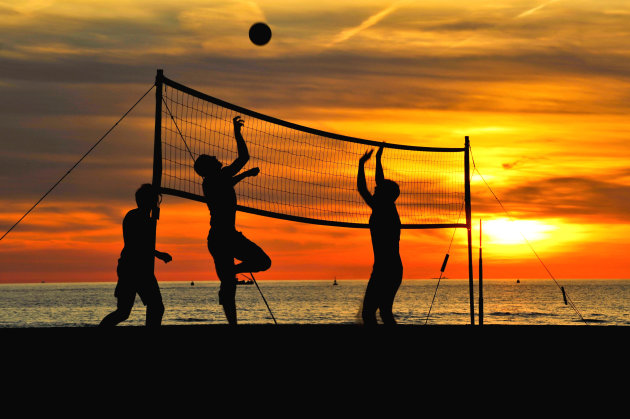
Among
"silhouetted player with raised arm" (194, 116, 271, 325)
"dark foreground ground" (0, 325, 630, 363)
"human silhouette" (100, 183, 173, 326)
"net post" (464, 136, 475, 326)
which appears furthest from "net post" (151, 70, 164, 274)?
"net post" (464, 136, 475, 326)

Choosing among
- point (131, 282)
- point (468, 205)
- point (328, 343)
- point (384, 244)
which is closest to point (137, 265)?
point (131, 282)

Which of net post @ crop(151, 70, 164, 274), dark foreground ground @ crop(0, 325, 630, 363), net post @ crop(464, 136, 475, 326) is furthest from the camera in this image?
net post @ crop(464, 136, 475, 326)

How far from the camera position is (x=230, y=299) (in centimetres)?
837

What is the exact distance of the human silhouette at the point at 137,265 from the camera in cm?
852

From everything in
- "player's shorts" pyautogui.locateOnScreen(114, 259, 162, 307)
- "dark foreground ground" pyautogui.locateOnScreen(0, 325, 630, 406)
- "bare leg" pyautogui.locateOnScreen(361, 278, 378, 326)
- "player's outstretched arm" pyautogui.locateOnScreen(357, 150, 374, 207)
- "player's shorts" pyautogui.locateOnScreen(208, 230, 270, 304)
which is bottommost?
"dark foreground ground" pyautogui.locateOnScreen(0, 325, 630, 406)

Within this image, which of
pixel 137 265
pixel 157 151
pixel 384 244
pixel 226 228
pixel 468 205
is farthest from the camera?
pixel 468 205

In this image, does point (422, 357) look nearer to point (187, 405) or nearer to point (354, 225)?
point (187, 405)

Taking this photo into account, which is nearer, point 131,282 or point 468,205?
point 131,282

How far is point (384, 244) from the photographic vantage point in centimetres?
845

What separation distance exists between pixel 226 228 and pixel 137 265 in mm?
1120

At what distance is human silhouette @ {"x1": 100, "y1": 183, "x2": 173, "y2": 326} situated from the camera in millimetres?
8523

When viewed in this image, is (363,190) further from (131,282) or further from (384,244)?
(131,282)

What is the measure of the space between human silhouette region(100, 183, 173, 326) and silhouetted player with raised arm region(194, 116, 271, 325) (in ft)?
2.60

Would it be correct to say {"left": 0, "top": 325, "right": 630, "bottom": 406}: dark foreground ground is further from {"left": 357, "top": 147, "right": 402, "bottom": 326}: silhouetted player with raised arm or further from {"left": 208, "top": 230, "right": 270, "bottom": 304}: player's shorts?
{"left": 208, "top": 230, "right": 270, "bottom": 304}: player's shorts
